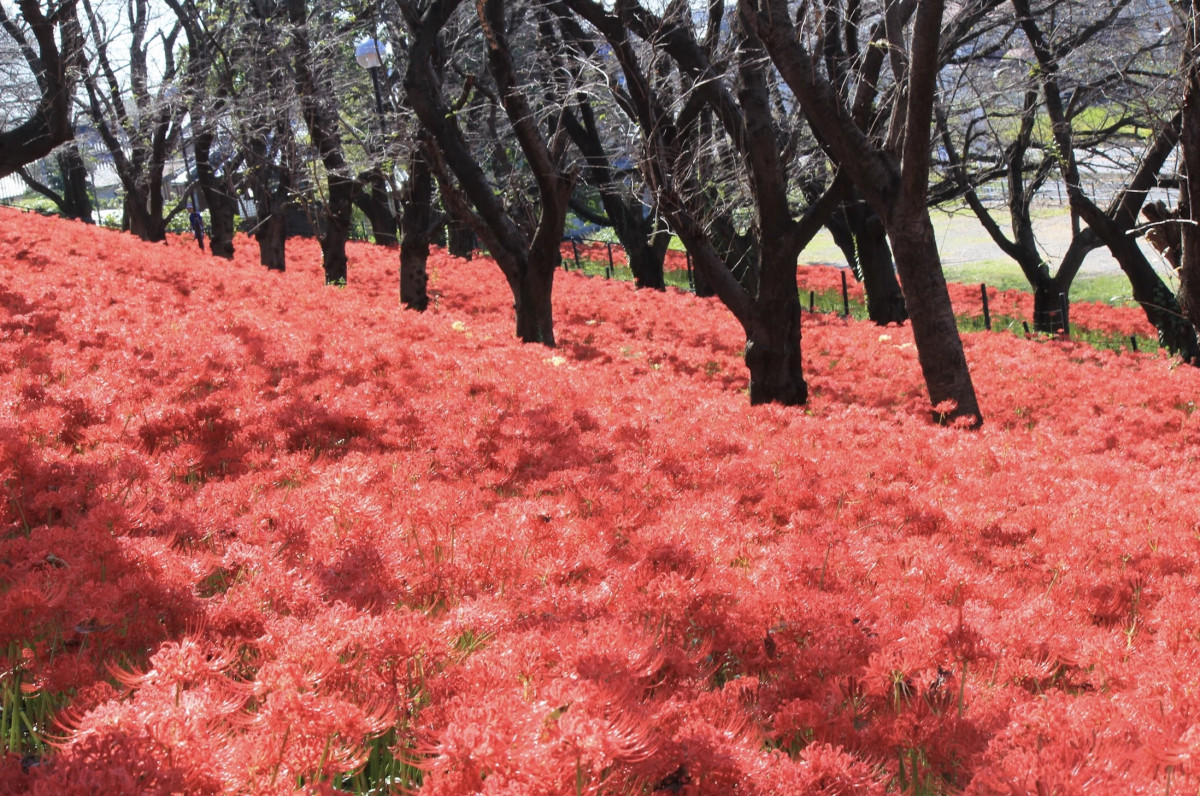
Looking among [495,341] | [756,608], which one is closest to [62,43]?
[495,341]

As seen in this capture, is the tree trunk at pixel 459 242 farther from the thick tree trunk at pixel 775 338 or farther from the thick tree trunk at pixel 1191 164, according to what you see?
the thick tree trunk at pixel 1191 164

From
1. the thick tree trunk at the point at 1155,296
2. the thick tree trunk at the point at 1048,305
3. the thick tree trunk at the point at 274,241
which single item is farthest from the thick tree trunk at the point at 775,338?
the thick tree trunk at the point at 274,241

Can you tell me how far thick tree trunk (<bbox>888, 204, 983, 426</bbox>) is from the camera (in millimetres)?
8164

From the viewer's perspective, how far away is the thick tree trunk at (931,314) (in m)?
8.16

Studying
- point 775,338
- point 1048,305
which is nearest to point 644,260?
point 1048,305

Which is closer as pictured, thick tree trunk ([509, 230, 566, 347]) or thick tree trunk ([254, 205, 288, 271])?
thick tree trunk ([509, 230, 566, 347])

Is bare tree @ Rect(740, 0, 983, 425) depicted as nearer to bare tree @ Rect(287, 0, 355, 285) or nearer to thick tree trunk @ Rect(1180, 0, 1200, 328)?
thick tree trunk @ Rect(1180, 0, 1200, 328)

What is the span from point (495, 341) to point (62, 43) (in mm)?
9591

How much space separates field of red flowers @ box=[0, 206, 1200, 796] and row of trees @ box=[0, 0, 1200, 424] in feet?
7.76

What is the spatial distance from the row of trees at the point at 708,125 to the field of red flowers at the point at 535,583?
2.37 m

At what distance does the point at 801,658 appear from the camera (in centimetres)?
273

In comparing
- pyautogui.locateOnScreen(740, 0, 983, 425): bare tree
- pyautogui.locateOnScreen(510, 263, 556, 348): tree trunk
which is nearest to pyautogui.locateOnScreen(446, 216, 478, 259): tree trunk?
pyautogui.locateOnScreen(510, 263, 556, 348): tree trunk

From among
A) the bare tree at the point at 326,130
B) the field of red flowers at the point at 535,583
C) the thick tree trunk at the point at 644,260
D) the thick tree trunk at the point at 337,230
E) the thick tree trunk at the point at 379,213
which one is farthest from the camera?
the thick tree trunk at the point at 379,213

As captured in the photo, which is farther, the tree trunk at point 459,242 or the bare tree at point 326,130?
the tree trunk at point 459,242
